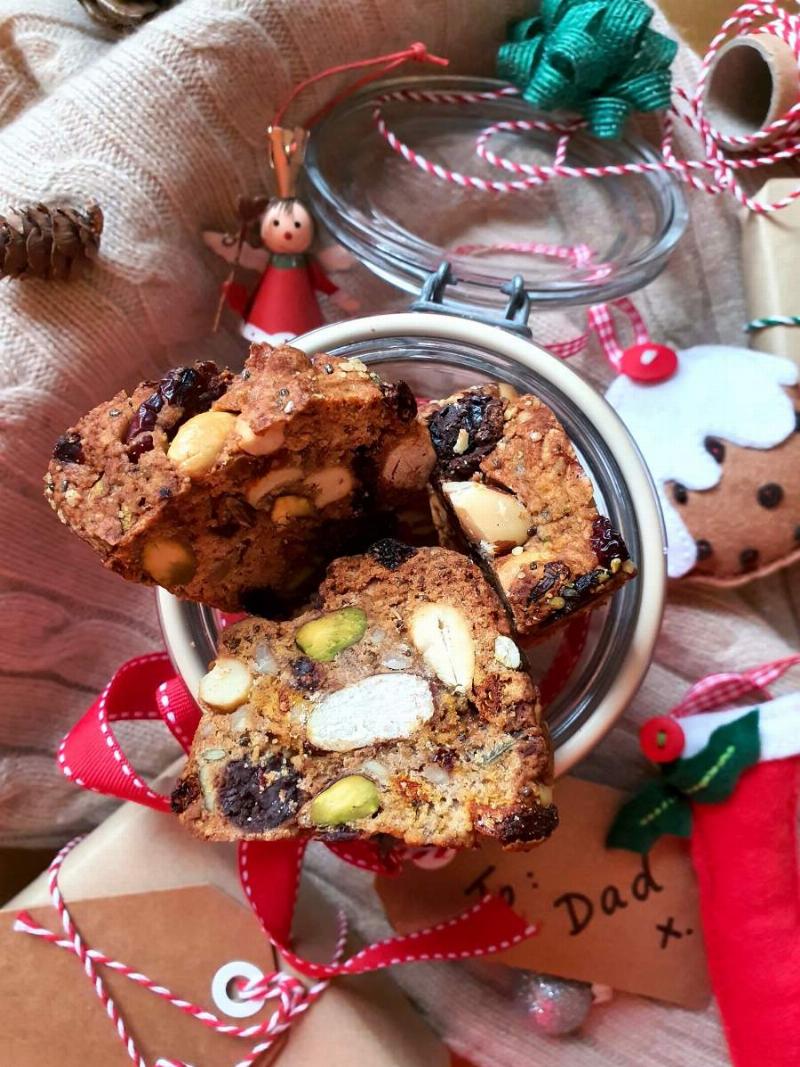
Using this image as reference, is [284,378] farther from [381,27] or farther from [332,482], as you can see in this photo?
[381,27]

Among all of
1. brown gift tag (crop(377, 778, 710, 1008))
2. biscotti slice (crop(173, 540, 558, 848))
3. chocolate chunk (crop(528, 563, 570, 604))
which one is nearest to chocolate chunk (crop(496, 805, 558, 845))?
biscotti slice (crop(173, 540, 558, 848))

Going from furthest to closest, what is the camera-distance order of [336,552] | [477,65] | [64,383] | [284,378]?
[477,65], [64,383], [336,552], [284,378]

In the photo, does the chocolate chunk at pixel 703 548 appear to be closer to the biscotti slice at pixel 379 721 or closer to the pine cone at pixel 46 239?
the biscotti slice at pixel 379 721

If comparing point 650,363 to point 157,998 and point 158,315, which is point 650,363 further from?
point 157,998

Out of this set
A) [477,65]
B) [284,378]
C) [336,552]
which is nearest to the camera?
[284,378]

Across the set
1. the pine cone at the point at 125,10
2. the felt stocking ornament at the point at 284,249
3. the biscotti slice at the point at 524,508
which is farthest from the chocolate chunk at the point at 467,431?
the pine cone at the point at 125,10

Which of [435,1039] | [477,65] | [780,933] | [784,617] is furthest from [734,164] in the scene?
[435,1039]
